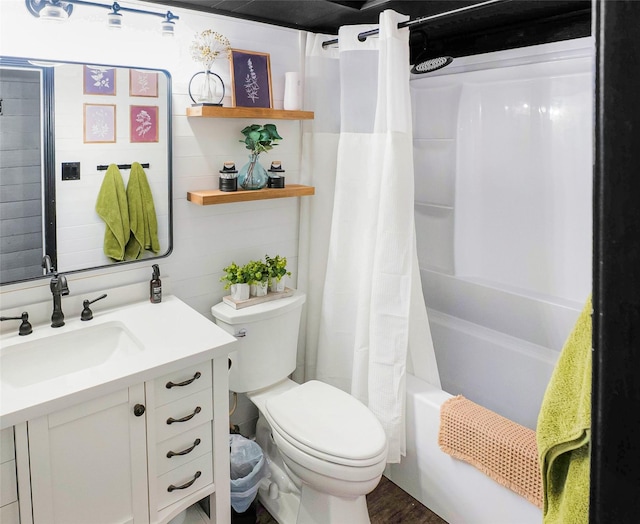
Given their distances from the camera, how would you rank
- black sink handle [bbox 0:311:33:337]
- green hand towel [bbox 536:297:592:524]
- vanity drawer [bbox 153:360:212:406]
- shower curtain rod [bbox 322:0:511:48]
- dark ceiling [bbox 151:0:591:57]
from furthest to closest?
dark ceiling [bbox 151:0:591:57] < shower curtain rod [bbox 322:0:511:48] < black sink handle [bbox 0:311:33:337] < vanity drawer [bbox 153:360:212:406] < green hand towel [bbox 536:297:592:524]

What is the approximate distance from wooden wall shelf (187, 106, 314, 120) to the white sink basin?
0.85 metres

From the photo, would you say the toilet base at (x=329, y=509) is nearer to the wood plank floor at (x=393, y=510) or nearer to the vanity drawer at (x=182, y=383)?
the wood plank floor at (x=393, y=510)

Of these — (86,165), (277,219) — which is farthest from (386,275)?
(86,165)

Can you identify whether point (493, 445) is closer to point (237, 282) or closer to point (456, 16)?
point (237, 282)

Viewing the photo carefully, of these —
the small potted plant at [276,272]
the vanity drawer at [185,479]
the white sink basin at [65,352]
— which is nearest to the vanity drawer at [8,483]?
the white sink basin at [65,352]

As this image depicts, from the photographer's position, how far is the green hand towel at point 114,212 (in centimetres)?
191

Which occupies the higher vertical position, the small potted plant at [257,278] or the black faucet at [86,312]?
the small potted plant at [257,278]

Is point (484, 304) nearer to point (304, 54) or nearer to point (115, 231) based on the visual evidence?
point (304, 54)

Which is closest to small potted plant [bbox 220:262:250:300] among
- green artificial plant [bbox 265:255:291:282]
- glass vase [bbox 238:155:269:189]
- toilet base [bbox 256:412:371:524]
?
green artificial plant [bbox 265:255:291:282]

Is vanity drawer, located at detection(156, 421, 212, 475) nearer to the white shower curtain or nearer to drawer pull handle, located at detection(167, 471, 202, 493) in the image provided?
drawer pull handle, located at detection(167, 471, 202, 493)

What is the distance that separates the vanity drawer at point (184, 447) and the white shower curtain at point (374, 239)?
28.9 inches

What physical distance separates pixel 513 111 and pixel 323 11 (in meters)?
0.95

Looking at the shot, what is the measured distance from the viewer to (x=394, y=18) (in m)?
2.03

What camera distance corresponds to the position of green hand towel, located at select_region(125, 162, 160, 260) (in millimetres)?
1984
